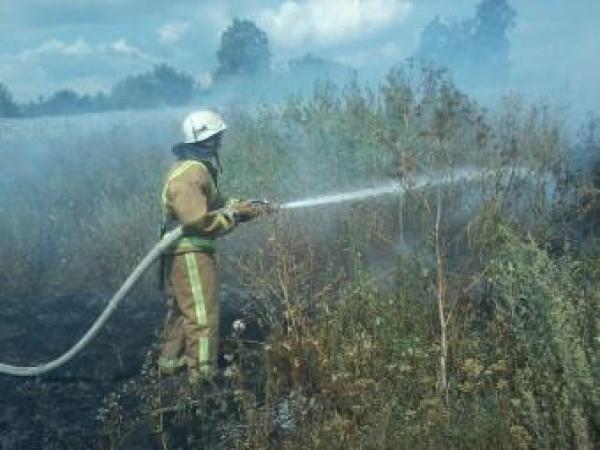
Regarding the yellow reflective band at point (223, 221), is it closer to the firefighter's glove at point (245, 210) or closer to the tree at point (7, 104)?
the firefighter's glove at point (245, 210)

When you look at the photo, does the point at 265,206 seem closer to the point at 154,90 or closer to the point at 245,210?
the point at 245,210

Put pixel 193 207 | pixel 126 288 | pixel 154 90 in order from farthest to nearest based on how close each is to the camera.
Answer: pixel 154 90 < pixel 126 288 < pixel 193 207

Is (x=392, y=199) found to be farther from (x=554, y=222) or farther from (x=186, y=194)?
(x=186, y=194)

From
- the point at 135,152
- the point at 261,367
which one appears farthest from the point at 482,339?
the point at 135,152

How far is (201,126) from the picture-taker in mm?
5137

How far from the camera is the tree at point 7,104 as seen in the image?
85.4 ft

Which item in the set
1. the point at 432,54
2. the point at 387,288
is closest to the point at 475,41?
the point at 432,54

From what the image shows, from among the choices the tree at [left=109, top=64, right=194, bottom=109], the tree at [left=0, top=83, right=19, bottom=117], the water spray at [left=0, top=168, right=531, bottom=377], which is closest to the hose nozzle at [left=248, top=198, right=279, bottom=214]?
the water spray at [left=0, top=168, right=531, bottom=377]

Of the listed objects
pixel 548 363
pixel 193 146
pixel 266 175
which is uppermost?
pixel 193 146

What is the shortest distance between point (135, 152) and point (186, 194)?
6.28 metres

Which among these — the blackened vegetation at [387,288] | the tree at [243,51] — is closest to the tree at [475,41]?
the tree at [243,51]

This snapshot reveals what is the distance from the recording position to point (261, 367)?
4.92m

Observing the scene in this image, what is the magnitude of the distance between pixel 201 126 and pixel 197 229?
27.3 inches

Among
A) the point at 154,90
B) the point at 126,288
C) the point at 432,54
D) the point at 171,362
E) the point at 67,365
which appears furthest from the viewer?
the point at 154,90
